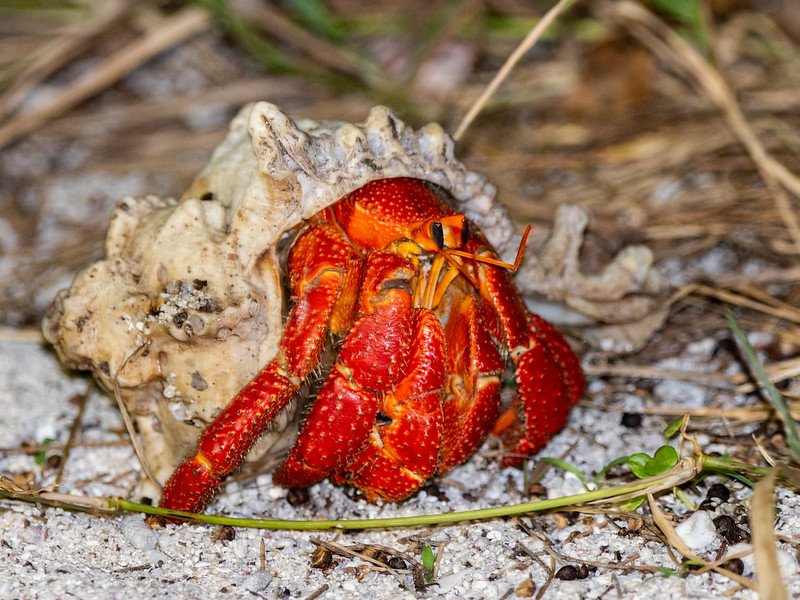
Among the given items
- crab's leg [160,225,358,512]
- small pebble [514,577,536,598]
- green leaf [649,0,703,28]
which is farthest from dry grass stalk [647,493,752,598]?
green leaf [649,0,703,28]

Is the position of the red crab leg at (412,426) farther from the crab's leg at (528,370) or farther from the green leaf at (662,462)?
the green leaf at (662,462)

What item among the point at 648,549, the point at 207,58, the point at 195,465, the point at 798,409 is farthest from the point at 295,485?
the point at 207,58

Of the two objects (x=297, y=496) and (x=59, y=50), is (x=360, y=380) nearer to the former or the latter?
(x=297, y=496)

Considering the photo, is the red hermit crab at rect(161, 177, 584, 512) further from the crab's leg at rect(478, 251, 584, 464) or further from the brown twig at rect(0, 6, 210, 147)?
the brown twig at rect(0, 6, 210, 147)

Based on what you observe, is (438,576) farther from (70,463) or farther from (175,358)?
(70,463)

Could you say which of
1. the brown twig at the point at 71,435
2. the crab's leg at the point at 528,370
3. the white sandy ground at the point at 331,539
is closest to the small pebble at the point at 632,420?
the white sandy ground at the point at 331,539

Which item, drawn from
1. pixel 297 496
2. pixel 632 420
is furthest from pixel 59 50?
pixel 632 420
